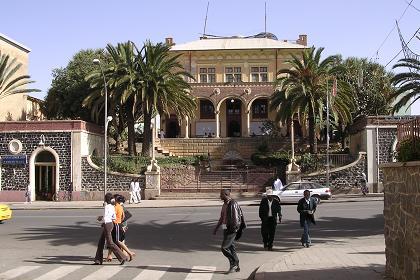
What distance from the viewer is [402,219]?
31.5 ft

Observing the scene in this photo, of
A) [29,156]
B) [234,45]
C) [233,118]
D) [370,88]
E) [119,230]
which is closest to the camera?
[119,230]

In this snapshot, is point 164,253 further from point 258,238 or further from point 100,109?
point 100,109

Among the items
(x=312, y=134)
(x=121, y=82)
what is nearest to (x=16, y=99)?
(x=121, y=82)

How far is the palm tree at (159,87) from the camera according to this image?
148 feet

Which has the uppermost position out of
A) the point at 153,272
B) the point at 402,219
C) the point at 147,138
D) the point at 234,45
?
the point at 234,45

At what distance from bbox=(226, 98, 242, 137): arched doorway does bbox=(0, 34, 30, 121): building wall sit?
21317mm

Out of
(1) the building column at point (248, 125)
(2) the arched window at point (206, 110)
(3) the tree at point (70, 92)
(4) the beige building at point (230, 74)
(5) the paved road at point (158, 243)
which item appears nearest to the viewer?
(5) the paved road at point (158, 243)

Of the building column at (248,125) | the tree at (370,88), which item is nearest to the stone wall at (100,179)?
the building column at (248,125)

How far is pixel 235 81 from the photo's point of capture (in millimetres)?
64375

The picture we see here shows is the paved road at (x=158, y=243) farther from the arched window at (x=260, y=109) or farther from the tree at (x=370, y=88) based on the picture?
the arched window at (x=260, y=109)

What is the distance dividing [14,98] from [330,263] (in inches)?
1935

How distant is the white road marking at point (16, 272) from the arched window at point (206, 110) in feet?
171

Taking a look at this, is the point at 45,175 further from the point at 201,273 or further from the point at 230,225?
the point at 230,225

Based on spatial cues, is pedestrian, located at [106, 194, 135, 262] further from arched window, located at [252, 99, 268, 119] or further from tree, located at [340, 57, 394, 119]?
arched window, located at [252, 99, 268, 119]
